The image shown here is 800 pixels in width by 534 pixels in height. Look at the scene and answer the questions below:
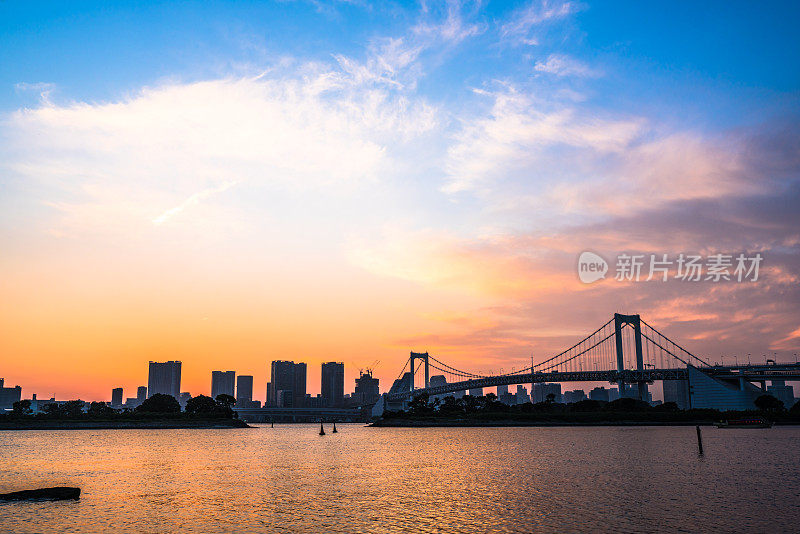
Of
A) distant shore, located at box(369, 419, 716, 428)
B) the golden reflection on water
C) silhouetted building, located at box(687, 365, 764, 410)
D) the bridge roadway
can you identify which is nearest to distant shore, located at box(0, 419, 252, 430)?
distant shore, located at box(369, 419, 716, 428)

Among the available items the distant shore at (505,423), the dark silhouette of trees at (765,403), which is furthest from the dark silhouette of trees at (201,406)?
the dark silhouette of trees at (765,403)

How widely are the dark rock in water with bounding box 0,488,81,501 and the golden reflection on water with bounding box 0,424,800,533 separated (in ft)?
4.06

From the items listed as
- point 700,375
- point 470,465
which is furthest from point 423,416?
point 470,465

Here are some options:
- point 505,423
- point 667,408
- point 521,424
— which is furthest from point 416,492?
point 667,408

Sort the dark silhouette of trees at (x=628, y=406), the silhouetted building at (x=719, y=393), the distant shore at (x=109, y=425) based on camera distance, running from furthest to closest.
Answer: the dark silhouette of trees at (x=628, y=406)
the distant shore at (x=109, y=425)
the silhouetted building at (x=719, y=393)

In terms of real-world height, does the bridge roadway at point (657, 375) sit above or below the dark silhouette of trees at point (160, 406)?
above

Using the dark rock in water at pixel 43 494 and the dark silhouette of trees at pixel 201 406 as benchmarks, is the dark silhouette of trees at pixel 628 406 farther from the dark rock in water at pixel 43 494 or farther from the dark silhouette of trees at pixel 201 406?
the dark rock in water at pixel 43 494

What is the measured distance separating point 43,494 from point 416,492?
2179cm

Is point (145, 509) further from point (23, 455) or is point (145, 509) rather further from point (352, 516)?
point (23, 455)

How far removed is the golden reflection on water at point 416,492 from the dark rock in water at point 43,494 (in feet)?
4.06

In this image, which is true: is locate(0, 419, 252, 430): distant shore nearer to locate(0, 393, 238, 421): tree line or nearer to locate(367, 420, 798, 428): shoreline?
locate(0, 393, 238, 421): tree line

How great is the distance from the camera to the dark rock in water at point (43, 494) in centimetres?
3400

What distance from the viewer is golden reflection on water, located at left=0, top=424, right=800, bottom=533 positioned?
28203mm

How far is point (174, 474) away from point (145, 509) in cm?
1768
